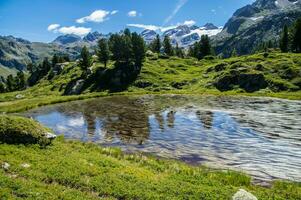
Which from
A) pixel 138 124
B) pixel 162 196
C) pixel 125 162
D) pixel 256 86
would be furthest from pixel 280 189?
pixel 256 86

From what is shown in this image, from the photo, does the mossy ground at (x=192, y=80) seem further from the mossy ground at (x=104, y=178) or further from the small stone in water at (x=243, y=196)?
the small stone in water at (x=243, y=196)

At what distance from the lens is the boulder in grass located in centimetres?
2797

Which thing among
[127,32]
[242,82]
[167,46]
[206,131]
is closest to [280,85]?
[242,82]

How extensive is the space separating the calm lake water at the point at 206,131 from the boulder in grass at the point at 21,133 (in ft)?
35.1

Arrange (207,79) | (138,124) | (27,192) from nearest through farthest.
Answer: (27,192) → (138,124) → (207,79)

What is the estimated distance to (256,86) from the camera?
329 feet

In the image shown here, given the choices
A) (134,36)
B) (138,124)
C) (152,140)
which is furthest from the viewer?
(134,36)

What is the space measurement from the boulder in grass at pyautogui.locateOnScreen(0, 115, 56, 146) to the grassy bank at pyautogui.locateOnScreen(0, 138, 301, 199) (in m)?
0.87

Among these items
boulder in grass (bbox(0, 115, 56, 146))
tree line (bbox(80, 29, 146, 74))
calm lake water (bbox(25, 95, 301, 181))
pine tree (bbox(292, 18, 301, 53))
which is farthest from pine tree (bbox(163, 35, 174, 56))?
boulder in grass (bbox(0, 115, 56, 146))

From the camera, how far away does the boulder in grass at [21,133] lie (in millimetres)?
27969

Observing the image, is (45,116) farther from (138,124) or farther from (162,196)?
(162,196)

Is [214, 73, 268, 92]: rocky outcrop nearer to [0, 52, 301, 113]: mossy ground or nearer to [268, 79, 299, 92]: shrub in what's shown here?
[268, 79, 299, 92]: shrub

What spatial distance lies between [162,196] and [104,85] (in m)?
111

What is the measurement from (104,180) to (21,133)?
961cm
